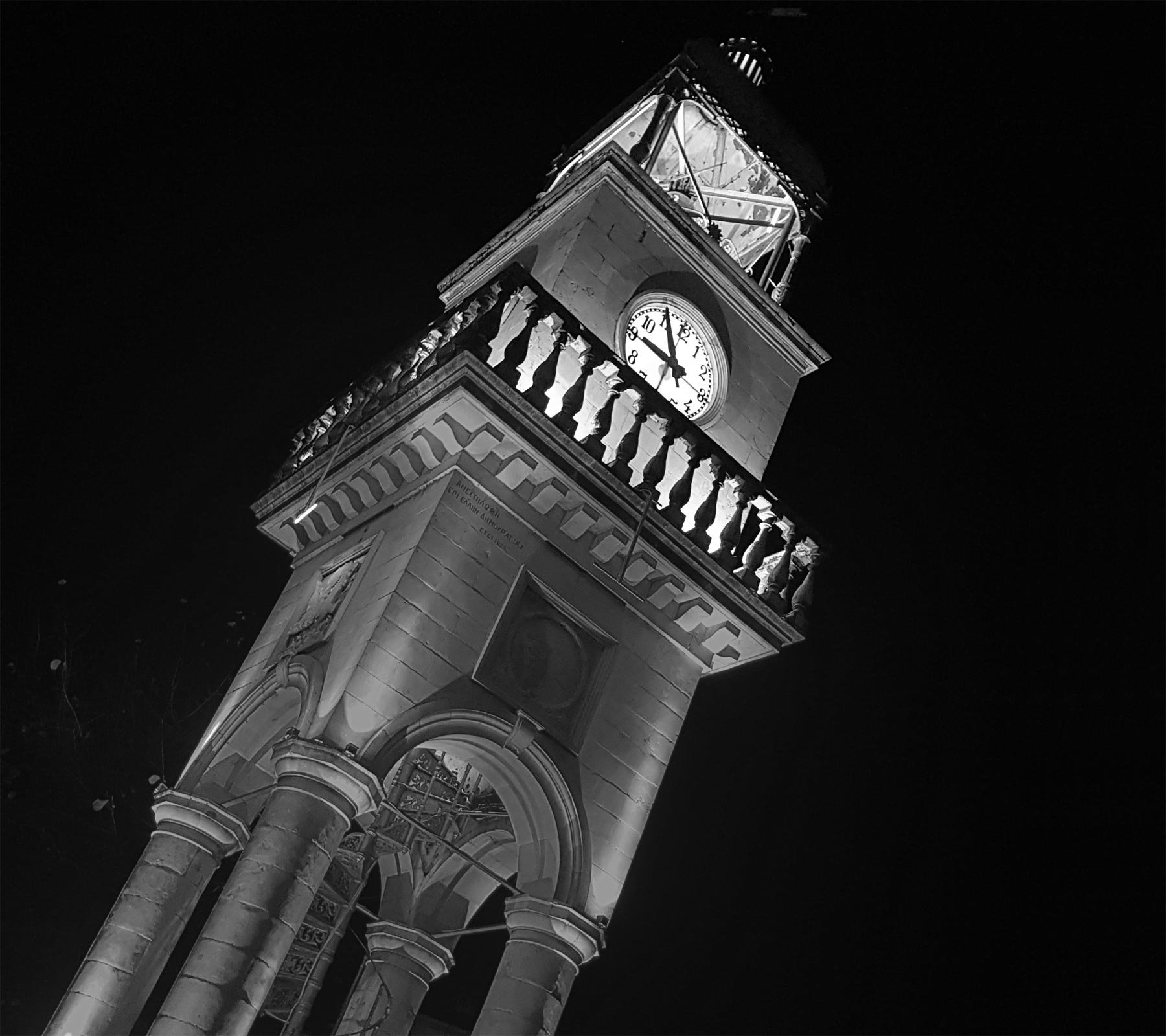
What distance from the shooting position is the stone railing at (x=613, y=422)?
1634 centimetres

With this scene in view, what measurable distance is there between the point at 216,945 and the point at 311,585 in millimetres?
5749

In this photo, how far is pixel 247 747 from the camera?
16.0m

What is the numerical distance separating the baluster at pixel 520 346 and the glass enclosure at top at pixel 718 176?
599cm

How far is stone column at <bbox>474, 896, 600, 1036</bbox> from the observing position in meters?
14.1

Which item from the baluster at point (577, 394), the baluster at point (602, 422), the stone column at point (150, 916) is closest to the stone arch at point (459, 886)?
the stone column at point (150, 916)

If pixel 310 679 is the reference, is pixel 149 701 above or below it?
above

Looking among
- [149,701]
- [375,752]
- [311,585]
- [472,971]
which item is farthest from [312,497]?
[472,971]

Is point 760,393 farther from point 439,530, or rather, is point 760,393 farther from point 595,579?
point 439,530

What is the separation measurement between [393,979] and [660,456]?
753cm

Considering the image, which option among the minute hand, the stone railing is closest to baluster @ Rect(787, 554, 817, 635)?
the stone railing

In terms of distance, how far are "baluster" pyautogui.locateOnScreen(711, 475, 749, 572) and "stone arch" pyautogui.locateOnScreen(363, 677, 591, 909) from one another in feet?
12.6

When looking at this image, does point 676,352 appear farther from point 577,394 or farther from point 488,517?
point 488,517

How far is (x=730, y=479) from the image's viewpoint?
1791 centimetres

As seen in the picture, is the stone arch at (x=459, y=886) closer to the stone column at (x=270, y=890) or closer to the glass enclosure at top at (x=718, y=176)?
the stone column at (x=270, y=890)
